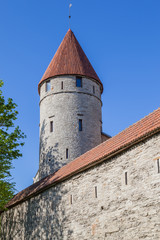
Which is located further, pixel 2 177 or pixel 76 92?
pixel 76 92

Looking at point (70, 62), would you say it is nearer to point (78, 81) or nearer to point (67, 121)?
point (78, 81)

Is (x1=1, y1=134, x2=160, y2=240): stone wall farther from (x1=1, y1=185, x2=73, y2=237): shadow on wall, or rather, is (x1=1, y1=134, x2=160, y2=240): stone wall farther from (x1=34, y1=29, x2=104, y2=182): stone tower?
(x1=34, y1=29, x2=104, y2=182): stone tower

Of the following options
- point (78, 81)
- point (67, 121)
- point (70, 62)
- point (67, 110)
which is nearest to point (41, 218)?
point (67, 121)

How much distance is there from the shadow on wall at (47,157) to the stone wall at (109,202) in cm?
567

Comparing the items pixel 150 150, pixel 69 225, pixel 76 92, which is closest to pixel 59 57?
pixel 76 92

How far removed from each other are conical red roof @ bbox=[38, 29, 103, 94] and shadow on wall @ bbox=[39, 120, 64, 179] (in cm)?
357

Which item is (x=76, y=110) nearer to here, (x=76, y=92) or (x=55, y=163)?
(x=76, y=92)

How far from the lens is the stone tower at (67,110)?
23.1 metres

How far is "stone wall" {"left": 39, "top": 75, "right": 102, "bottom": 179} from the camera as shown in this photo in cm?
2300

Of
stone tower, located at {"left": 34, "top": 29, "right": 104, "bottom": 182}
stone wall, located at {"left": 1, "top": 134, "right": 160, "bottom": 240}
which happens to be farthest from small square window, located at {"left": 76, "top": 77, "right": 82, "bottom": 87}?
stone wall, located at {"left": 1, "top": 134, "right": 160, "bottom": 240}

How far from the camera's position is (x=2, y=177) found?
1739 centimetres

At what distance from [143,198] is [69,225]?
4.56 metres

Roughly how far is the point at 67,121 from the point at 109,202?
12.1m

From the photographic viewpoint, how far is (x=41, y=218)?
16422 millimetres
